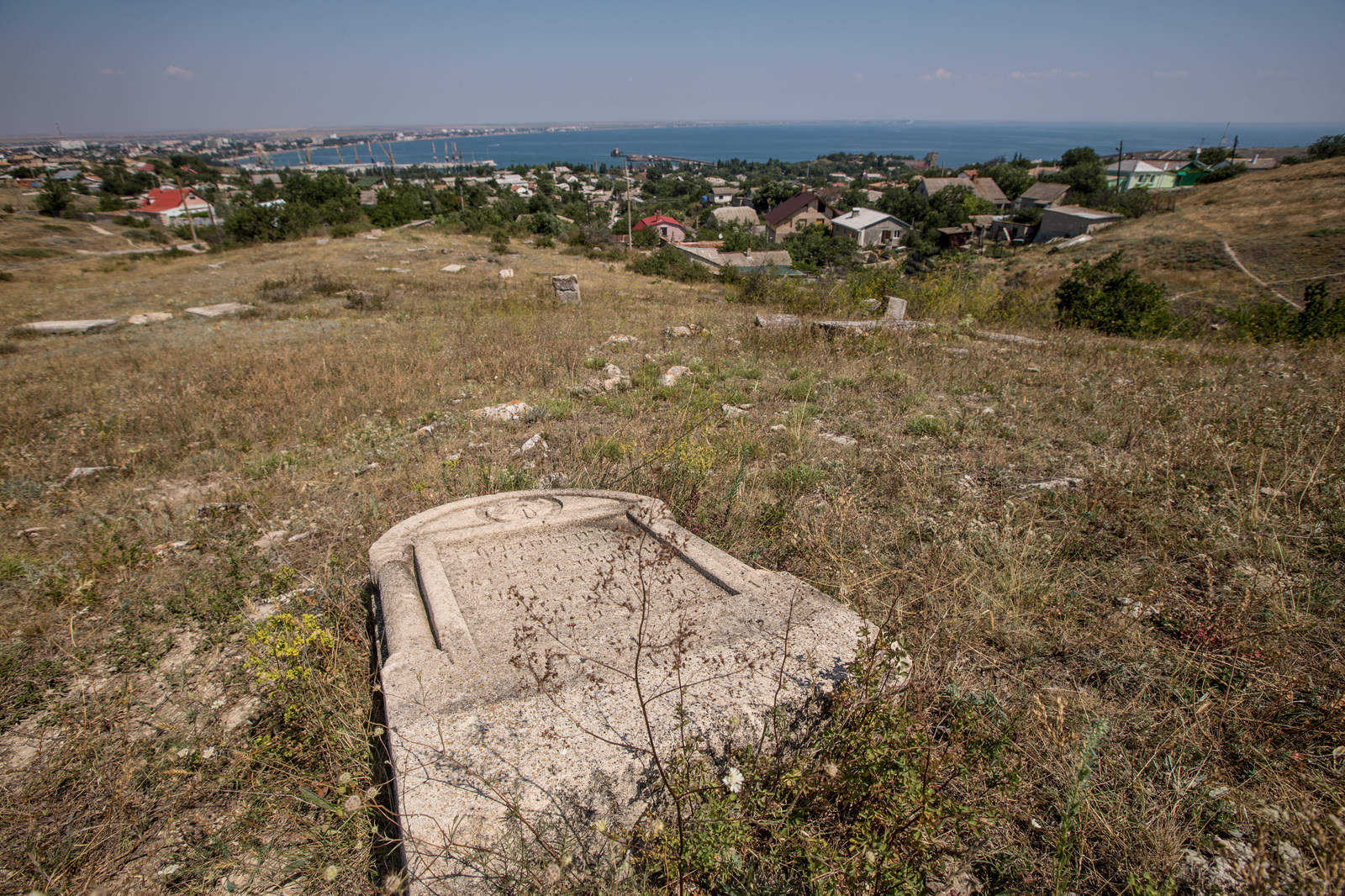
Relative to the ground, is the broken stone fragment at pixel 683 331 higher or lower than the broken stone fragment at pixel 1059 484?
higher

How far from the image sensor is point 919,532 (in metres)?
3.33

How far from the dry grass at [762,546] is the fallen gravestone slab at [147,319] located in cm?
330

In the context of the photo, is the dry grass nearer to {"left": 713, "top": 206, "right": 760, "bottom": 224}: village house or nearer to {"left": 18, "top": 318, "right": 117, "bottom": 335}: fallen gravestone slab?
{"left": 18, "top": 318, "right": 117, "bottom": 335}: fallen gravestone slab

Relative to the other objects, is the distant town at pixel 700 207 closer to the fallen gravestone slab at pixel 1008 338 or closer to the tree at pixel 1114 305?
the tree at pixel 1114 305

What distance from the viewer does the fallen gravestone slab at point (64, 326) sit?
31.5 ft

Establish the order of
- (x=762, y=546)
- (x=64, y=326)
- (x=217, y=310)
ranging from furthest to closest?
1. (x=217, y=310)
2. (x=64, y=326)
3. (x=762, y=546)

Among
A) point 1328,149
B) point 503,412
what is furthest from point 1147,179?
point 503,412

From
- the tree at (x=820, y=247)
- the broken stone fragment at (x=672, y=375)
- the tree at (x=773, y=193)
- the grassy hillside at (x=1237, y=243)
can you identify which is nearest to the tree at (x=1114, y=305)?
the broken stone fragment at (x=672, y=375)

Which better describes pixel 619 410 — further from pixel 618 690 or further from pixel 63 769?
pixel 63 769

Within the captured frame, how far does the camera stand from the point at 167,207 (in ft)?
144

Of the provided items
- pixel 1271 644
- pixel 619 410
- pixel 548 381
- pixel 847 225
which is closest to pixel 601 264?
pixel 548 381

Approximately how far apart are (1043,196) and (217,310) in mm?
61953

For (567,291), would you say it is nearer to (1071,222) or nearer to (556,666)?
(556,666)

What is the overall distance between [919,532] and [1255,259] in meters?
31.4
